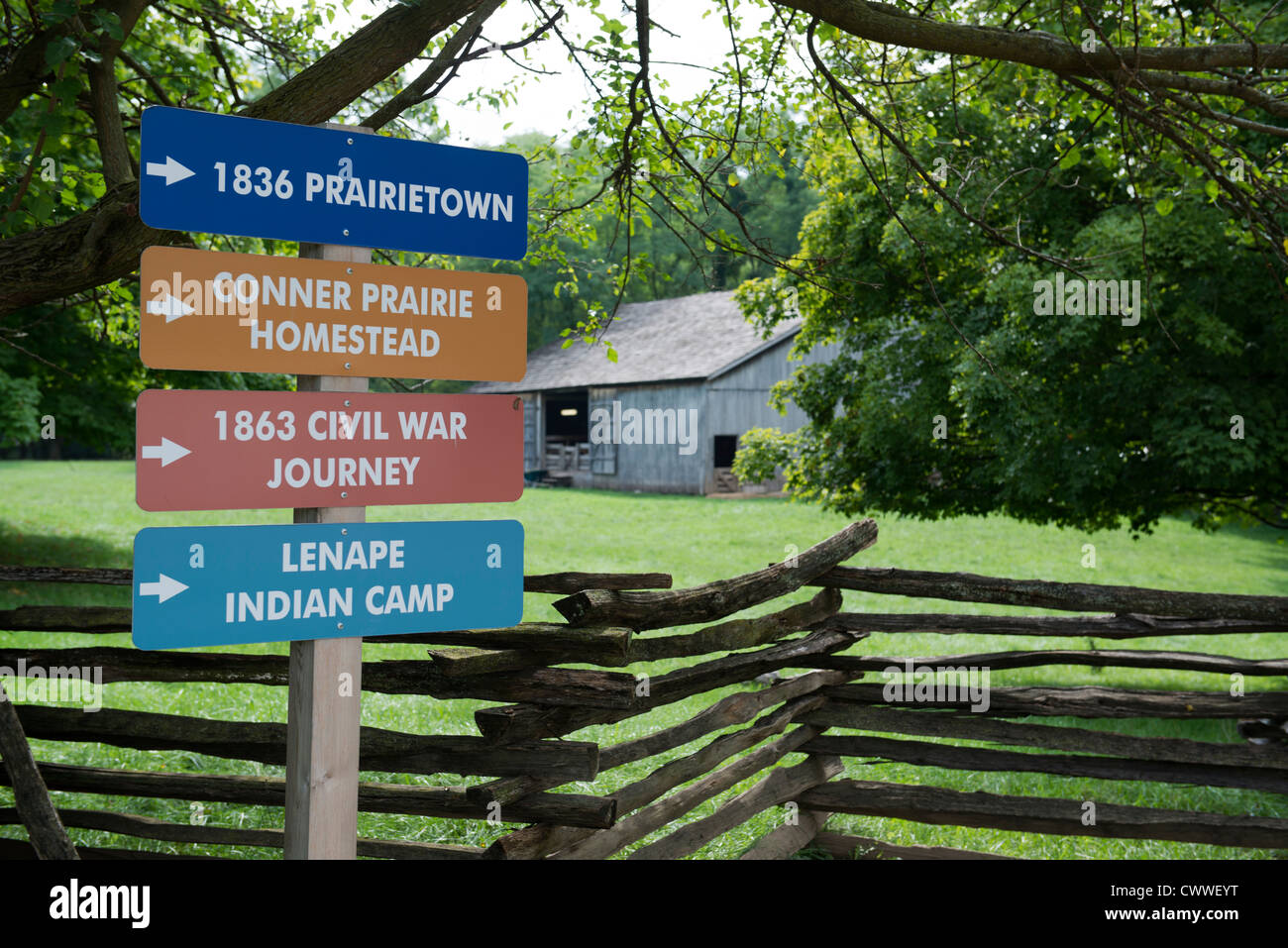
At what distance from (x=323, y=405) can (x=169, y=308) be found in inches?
16.1

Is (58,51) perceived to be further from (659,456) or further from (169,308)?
(659,456)

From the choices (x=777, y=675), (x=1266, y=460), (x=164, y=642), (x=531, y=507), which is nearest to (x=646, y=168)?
(x=777, y=675)

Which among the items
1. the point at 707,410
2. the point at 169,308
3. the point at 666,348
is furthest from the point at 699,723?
the point at 666,348

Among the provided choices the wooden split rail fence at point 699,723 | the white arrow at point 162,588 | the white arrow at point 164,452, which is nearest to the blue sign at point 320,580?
the white arrow at point 162,588

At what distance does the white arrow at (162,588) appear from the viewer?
2289 mm

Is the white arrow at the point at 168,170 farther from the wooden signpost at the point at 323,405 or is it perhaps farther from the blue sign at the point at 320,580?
the blue sign at the point at 320,580

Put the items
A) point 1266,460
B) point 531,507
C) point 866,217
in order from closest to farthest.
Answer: point 1266,460, point 866,217, point 531,507

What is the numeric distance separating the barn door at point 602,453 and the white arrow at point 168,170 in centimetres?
3125

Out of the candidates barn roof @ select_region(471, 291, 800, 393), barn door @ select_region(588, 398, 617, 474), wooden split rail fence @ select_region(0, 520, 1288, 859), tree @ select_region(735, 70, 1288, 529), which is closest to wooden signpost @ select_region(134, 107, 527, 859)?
wooden split rail fence @ select_region(0, 520, 1288, 859)

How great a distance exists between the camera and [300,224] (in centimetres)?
254

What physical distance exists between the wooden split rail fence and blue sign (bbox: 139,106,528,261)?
1.63m

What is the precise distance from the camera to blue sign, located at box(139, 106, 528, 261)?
241 cm
